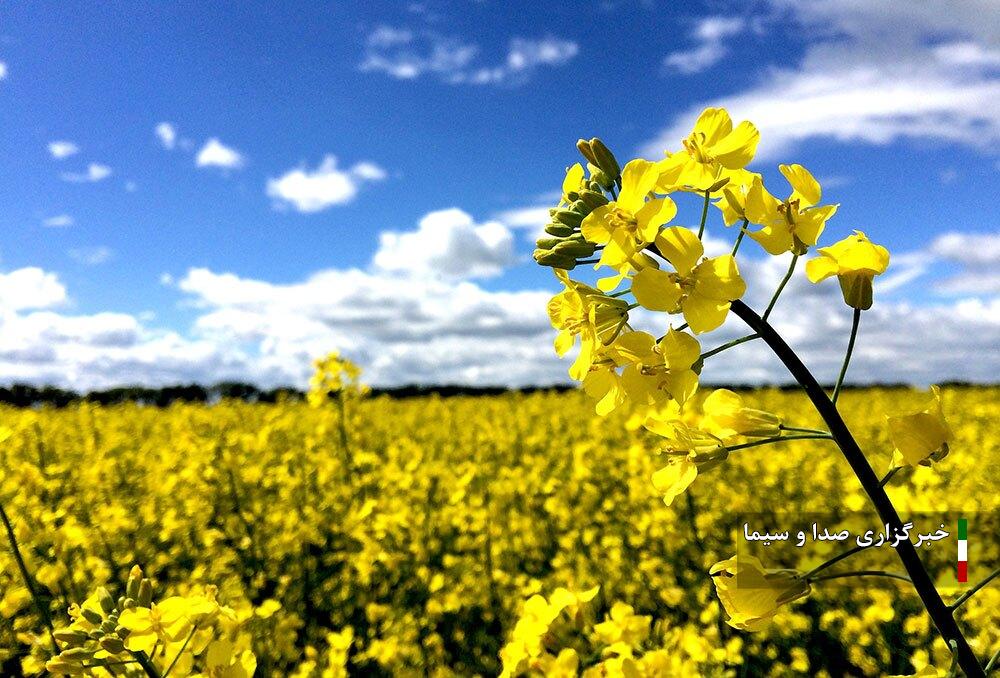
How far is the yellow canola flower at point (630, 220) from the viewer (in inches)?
43.3

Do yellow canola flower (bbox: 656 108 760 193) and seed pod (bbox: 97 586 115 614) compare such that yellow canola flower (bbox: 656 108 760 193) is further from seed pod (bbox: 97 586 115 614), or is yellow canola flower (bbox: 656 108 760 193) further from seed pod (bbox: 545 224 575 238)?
seed pod (bbox: 97 586 115 614)

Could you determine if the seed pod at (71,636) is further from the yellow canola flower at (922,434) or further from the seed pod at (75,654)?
the yellow canola flower at (922,434)

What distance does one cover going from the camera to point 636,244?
1.12m

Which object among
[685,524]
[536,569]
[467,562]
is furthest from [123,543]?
[685,524]

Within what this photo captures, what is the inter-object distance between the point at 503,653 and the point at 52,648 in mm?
1635

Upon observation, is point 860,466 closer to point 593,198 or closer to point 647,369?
point 647,369

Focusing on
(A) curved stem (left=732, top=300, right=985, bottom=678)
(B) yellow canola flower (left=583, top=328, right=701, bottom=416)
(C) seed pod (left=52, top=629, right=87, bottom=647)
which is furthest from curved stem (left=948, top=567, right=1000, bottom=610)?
(C) seed pod (left=52, top=629, right=87, bottom=647)

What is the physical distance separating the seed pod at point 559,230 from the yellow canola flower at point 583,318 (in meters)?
0.06

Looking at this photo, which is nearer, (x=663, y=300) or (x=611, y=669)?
(x=663, y=300)

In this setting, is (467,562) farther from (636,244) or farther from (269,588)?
(636,244)

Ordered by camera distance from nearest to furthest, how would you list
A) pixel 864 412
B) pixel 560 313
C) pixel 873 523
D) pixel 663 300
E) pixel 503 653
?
pixel 663 300 < pixel 560 313 < pixel 503 653 < pixel 873 523 < pixel 864 412

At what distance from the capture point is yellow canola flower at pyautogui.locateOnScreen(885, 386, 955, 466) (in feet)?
3.84

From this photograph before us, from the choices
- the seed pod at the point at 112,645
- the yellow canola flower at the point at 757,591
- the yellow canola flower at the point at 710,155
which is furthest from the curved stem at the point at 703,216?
the seed pod at the point at 112,645

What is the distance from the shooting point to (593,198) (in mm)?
1188
